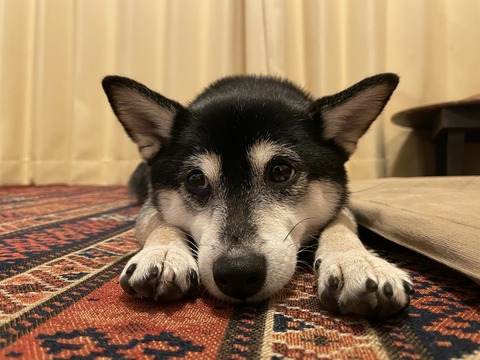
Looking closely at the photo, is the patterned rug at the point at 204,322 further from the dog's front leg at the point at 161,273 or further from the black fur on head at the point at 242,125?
the black fur on head at the point at 242,125

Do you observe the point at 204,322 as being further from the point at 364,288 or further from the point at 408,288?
the point at 408,288

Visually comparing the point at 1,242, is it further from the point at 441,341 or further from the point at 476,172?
the point at 476,172

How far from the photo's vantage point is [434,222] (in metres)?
1.30

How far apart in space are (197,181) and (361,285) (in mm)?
698

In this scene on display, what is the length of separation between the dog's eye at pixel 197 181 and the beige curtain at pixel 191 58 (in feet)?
9.15

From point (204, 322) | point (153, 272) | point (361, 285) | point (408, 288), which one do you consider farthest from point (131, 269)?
point (408, 288)

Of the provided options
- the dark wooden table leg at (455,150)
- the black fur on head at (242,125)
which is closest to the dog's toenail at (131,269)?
the black fur on head at (242,125)

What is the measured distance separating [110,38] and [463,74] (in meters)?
3.66

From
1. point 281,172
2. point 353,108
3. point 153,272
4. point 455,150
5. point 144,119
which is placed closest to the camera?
point 153,272

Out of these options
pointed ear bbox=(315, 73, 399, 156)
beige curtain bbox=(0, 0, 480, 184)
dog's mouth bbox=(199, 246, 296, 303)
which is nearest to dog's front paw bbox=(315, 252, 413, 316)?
dog's mouth bbox=(199, 246, 296, 303)

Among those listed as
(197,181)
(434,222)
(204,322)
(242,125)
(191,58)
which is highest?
(191,58)

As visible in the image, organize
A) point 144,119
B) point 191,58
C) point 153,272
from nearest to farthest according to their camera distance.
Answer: point 153,272 → point 144,119 → point 191,58

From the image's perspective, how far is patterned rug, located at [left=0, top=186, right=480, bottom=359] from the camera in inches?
30.8

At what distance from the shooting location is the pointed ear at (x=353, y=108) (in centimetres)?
146
